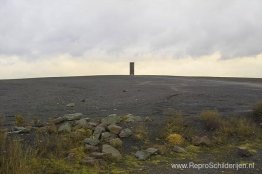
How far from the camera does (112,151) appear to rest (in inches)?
370

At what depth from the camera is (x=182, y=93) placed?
16391 millimetres

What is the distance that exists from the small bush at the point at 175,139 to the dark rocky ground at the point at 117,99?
171 cm

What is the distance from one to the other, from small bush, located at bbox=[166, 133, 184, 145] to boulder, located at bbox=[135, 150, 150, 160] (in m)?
0.95

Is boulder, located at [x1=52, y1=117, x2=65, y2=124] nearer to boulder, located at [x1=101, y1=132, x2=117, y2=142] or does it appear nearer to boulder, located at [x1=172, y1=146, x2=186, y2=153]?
boulder, located at [x1=101, y1=132, x2=117, y2=142]

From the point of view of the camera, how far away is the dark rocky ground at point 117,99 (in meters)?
13.3

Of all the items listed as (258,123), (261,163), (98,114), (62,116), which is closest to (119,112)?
(98,114)

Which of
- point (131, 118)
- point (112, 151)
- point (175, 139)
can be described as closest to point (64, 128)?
point (112, 151)

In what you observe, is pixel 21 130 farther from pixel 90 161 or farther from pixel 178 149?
pixel 178 149

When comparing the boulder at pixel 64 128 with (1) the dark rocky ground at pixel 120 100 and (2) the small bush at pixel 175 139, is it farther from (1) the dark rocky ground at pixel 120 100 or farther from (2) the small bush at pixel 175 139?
(2) the small bush at pixel 175 139

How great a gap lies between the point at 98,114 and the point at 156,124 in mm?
1955

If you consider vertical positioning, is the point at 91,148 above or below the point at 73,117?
below

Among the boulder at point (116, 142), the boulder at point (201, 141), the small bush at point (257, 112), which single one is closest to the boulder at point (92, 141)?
the boulder at point (116, 142)

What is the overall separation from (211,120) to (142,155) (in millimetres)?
2646

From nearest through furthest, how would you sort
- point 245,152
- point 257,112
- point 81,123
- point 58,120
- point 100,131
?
point 245,152 → point 100,131 → point 81,123 → point 58,120 → point 257,112
